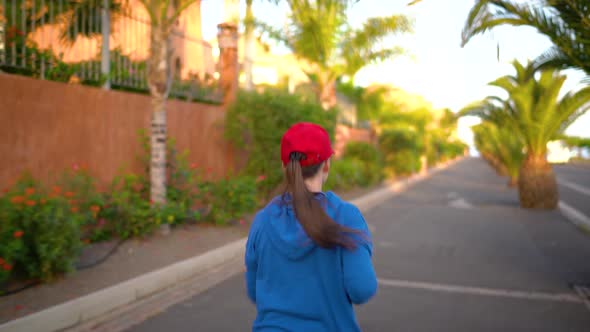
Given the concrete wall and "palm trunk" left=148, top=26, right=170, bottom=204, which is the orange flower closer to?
the concrete wall

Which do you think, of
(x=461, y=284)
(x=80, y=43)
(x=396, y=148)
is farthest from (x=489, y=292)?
(x=396, y=148)

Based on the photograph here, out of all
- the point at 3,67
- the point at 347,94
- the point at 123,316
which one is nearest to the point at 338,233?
the point at 123,316

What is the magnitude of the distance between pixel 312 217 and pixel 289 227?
14cm

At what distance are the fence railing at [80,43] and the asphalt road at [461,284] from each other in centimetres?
407

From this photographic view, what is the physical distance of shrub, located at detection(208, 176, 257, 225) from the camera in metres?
8.62

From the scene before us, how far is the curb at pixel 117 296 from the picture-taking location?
4168 millimetres

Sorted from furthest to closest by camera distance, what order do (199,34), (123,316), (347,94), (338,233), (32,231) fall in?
(347,94) < (199,34) < (32,231) < (123,316) < (338,233)

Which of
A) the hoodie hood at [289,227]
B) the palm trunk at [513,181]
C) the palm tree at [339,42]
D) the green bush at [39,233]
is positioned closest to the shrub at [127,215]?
the green bush at [39,233]

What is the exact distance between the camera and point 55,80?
7.39 metres

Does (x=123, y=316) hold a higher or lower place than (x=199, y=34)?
lower

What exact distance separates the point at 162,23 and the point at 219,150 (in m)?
4.05

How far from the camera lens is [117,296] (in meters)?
5.04

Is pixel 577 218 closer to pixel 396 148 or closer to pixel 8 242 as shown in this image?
pixel 8 242

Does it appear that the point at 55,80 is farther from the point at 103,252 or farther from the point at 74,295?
the point at 74,295
